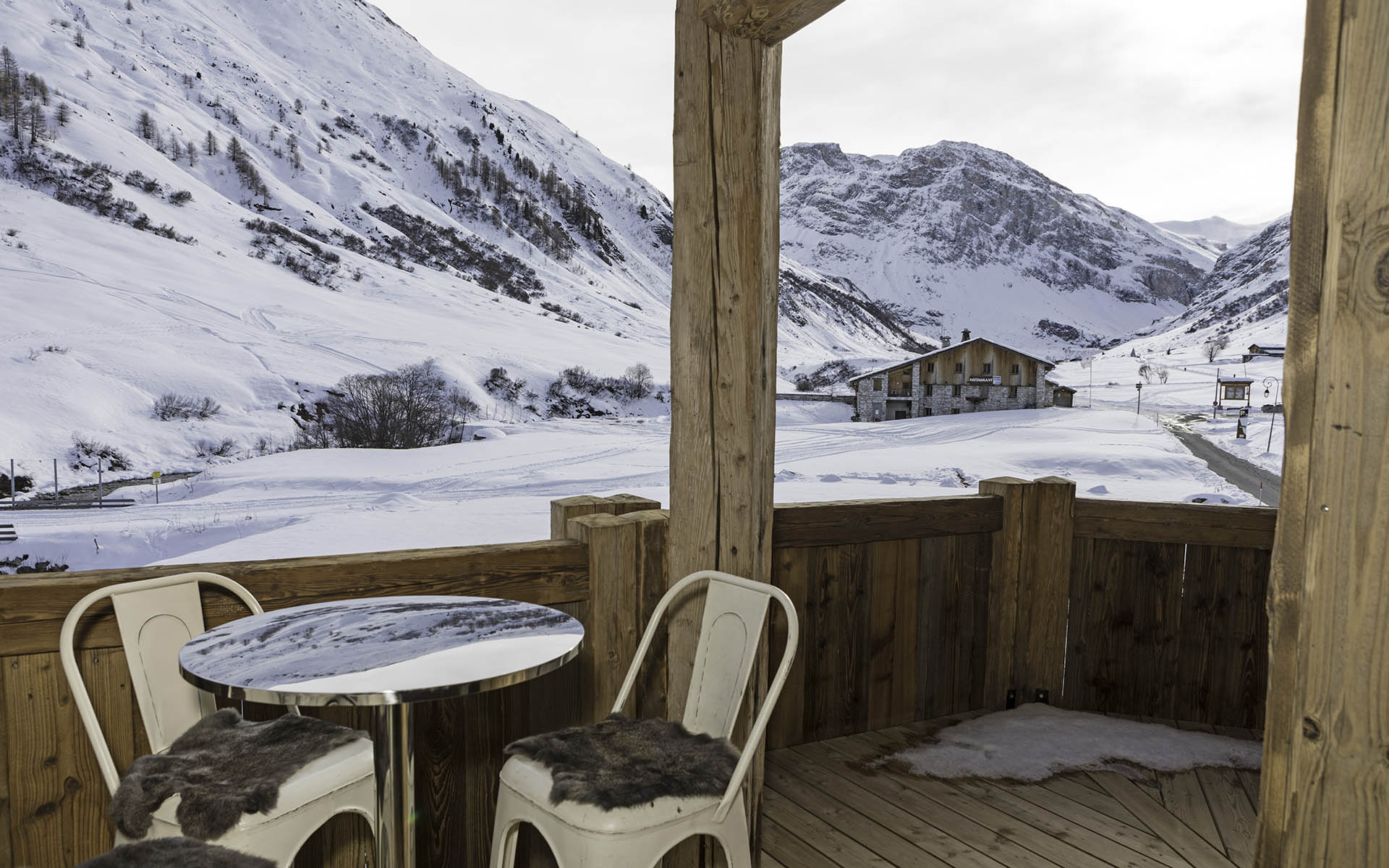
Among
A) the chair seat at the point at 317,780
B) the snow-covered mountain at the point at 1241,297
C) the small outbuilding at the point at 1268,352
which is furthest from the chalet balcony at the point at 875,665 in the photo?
the snow-covered mountain at the point at 1241,297

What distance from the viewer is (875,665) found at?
2480 millimetres

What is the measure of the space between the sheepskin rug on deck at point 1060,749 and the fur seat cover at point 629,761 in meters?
1.05

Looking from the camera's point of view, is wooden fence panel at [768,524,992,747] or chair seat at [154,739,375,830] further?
wooden fence panel at [768,524,992,747]

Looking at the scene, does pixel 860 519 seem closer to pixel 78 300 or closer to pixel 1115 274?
pixel 78 300

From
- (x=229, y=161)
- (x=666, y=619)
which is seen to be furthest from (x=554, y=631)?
(x=229, y=161)

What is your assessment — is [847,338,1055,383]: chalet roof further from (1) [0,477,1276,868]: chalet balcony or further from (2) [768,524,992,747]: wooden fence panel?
(2) [768,524,992,747]: wooden fence panel

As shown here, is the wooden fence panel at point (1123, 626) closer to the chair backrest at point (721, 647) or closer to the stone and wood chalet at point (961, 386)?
the chair backrest at point (721, 647)

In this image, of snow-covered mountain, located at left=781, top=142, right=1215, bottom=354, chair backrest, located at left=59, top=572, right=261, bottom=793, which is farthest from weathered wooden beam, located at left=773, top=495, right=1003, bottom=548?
snow-covered mountain, located at left=781, top=142, right=1215, bottom=354

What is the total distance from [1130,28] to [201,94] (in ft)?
175

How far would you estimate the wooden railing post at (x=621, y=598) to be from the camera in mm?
1827

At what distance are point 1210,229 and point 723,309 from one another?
10650 cm

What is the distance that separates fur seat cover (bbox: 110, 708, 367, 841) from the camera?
3.81ft

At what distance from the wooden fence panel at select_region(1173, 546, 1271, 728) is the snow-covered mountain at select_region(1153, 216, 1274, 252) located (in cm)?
8634

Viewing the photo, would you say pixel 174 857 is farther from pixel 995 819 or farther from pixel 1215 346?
pixel 1215 346
